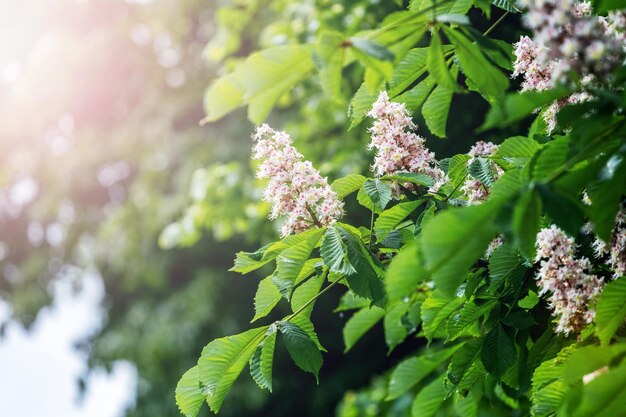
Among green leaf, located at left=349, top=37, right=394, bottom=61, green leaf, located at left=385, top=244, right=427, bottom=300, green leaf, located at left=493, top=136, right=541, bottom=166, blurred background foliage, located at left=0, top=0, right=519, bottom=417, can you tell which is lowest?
blurred background foliage, located at left=0, top=0, right=519, bottom=417

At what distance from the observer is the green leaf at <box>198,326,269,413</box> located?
54.7 inches

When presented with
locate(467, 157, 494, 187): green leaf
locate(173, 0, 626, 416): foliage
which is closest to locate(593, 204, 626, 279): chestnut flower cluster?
locate(173, 0, 626, 416): foliage

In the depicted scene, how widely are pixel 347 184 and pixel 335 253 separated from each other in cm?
24

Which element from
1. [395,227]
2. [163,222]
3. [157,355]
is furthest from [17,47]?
[395,227]

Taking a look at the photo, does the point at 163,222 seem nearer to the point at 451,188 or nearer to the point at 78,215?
the point at 78,215

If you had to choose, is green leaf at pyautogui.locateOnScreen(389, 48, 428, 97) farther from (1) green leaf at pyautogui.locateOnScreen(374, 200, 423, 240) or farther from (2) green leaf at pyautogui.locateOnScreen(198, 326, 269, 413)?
(2) green leaf at pyautogui.locateOnScreen(198, 326, 269, 413)

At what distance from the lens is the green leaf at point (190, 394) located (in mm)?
1436

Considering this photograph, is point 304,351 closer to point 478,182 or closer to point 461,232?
point 478,182

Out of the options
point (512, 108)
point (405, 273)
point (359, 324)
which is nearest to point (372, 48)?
point (512, 108)

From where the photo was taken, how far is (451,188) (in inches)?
63.6

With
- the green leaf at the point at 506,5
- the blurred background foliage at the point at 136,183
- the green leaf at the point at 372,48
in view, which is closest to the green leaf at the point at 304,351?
the green leaf at the point at 372,48

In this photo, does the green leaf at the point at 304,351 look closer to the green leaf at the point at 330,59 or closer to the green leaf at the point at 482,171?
the green leaf at the point at 482,171

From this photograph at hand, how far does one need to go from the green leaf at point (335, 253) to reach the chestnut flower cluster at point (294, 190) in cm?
9

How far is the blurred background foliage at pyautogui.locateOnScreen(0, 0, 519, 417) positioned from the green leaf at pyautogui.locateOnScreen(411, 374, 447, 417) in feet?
17.2
